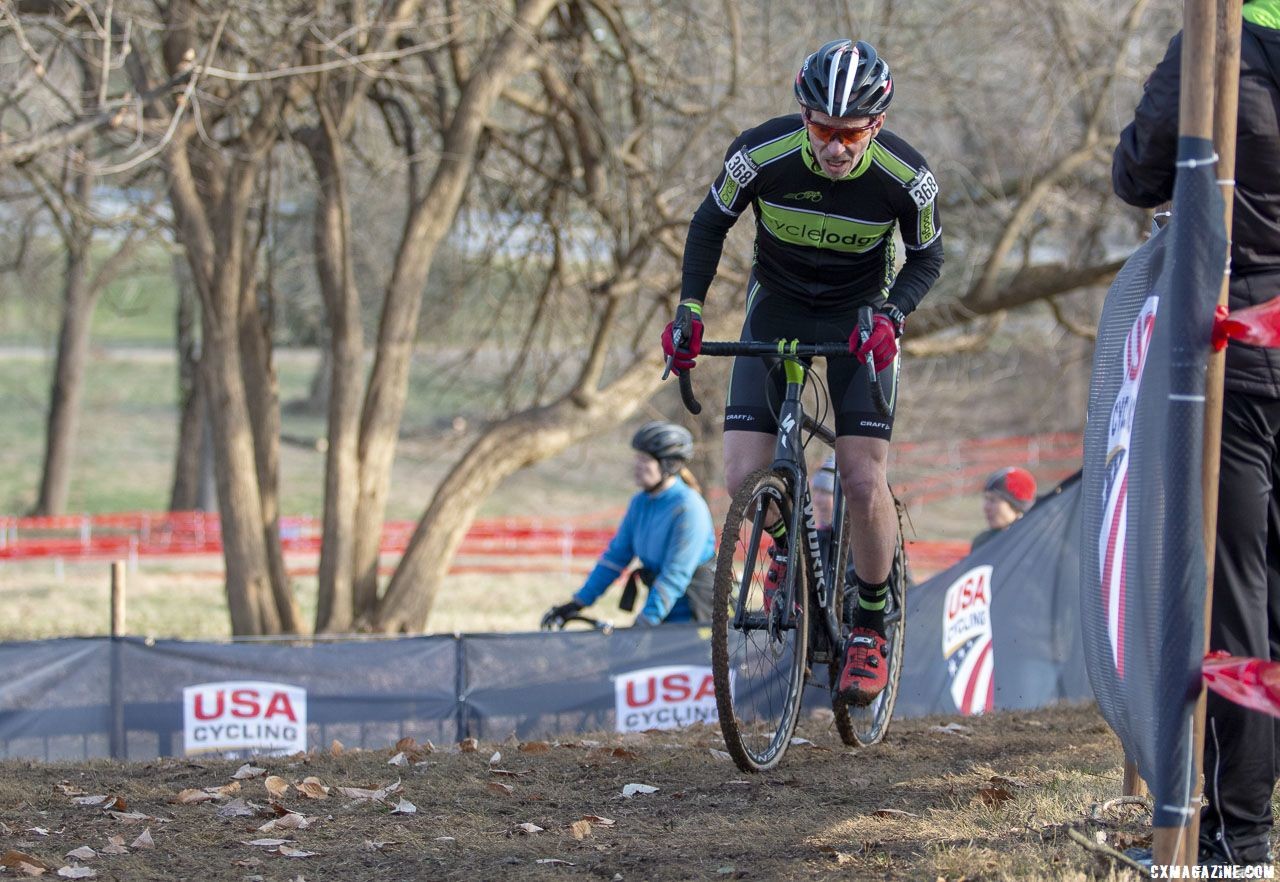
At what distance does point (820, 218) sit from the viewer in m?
5.23

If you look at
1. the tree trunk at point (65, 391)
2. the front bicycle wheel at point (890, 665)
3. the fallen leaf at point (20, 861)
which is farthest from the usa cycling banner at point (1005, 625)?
the tree trunk at point (65, 391)

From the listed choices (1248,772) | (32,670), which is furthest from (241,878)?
(32,670)

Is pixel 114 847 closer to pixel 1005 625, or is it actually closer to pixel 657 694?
pixel 657 694

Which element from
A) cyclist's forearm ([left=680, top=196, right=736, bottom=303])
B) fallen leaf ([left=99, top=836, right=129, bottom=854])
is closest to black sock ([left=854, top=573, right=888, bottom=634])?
cyclist's forearm ([left=680, top=196, right=736, bottom=303])

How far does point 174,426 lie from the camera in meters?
43.3

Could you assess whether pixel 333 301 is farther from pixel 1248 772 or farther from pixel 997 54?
pixel 1248 772

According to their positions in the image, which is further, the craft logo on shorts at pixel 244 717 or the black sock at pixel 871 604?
the craft logo on shorts at pixel 244 717

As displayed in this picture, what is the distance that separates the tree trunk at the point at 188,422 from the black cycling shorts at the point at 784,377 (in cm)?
2286

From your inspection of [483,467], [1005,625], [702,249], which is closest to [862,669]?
[702,249]

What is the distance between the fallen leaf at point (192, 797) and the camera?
205 inches

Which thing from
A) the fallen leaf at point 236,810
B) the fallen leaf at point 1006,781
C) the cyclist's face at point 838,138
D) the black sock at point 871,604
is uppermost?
the cyclist's face at point 838,138

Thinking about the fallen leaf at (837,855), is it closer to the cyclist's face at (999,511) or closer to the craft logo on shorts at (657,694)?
the craft logo on shorts at (657,694)

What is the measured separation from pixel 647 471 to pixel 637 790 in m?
4.02

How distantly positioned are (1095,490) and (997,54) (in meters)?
14.2
